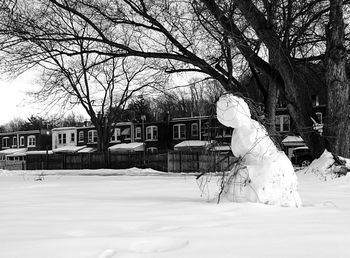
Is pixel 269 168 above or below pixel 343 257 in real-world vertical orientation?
above

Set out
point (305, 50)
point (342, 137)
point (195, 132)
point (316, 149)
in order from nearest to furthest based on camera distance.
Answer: point (342, 137), point (316, 149), point (305, 50), point (195, 132)

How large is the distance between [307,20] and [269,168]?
1049 centimetres

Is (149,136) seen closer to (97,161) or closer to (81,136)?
(81,136)

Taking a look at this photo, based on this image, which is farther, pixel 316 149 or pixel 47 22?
pixel 47 22

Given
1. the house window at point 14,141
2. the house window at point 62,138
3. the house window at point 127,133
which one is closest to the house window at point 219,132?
the house window at point 127,133

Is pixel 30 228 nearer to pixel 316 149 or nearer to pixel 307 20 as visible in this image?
pixel 316 149

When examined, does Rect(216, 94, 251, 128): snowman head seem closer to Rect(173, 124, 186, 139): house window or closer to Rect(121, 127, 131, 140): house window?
Rect(173, 124, 186, 139): house window

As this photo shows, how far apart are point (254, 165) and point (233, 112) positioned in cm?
77

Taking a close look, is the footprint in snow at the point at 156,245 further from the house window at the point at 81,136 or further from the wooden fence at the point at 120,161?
the house window at the point at 81,136

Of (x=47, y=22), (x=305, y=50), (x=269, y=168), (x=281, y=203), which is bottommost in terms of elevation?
(x=281, y=203)

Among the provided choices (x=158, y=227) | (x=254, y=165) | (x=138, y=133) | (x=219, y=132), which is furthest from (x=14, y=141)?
(x=158, y=227)

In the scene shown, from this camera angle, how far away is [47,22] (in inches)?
734

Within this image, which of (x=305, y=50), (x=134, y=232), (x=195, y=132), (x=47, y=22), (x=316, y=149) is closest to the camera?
(x=134, y=232)

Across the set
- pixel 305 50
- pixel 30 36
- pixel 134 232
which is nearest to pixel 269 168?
pixel 134 232
